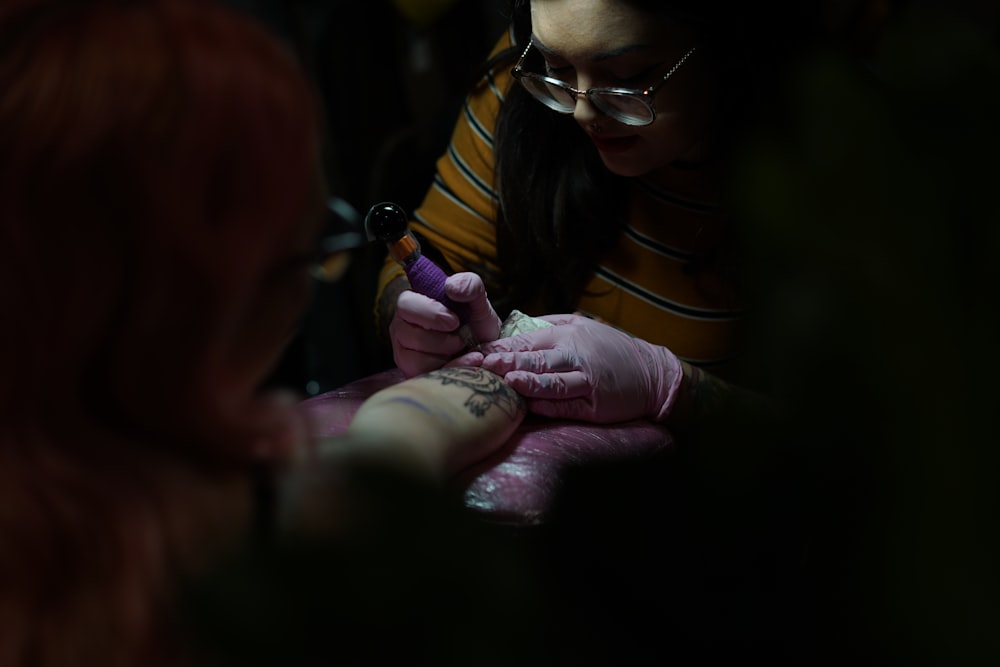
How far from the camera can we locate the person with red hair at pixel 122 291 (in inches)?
21.1

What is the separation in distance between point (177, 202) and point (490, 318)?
26.3 inches

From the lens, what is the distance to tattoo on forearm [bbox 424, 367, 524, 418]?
1.07 meters

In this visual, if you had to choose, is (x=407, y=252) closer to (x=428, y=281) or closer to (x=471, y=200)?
(x=428, y=281)

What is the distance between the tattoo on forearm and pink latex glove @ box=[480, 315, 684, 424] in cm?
2

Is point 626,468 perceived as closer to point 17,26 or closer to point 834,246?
point 834,246

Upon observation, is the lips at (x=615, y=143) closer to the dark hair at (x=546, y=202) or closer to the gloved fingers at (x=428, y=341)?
the dark hair at (x=546, y=202)

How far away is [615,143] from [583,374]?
0.28m

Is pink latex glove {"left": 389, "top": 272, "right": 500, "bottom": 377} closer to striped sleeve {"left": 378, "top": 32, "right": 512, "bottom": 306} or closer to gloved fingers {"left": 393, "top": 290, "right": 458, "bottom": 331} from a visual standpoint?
gloved fingers {"left": 393, "top": 290, "right": 458, "bottom": 331}

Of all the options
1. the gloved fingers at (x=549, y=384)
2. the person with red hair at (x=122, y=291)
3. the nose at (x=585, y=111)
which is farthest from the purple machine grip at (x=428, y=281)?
the person with red hair at (x=122, y=291)

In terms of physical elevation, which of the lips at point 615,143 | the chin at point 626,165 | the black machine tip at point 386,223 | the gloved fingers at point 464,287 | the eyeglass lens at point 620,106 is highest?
the eyeglass lens at point 620,106

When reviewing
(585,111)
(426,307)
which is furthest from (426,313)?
(585,111)

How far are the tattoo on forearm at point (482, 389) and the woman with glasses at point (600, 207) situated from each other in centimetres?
2

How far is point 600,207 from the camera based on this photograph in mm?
1362

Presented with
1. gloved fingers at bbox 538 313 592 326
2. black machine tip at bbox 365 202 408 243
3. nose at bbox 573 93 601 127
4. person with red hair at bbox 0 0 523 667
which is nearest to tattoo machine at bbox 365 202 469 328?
black machine tip at bbox 365 202 408 243
